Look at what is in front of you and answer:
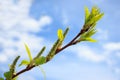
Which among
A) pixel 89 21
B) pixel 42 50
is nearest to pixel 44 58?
pixel 42 50

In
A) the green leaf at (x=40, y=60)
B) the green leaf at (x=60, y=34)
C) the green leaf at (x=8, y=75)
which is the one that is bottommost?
the green leaf at (x=8, y=75)

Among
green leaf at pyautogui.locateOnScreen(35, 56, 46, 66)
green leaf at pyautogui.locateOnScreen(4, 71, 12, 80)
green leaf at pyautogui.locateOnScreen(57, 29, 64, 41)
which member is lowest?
green leaf at pyautogui.locateOnScreen(4, 71, 12, 80)

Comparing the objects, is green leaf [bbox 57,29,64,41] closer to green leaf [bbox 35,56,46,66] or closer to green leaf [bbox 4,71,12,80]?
green leaf [bbox 35,56,46,66]

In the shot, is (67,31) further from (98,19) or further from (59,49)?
(98,19)

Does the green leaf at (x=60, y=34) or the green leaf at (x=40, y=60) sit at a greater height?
the green leaf at (x=60, y=34)

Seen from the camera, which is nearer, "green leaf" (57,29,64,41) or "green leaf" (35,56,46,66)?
"green leaf" (35,56,46,66)

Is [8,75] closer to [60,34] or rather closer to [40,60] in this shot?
[40,60]

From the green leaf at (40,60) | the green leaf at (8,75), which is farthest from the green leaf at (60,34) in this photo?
the green leaf at (8,75)

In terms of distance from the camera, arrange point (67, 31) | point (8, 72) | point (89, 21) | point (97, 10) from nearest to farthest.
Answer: point (8, 72), point (67, 31), point (89, 21), point (97, 10)

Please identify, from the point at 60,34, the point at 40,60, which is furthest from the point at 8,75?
the point at 60,34

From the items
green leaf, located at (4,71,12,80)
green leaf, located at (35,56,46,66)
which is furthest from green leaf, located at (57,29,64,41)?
green leaf, located at (4,71,12,80)

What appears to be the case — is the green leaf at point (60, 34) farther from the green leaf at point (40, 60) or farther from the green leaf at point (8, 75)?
the green leaf at point (8, 75)
